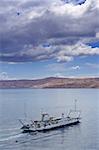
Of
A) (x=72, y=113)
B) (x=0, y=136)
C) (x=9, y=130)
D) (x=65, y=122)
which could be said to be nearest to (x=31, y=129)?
(x=9, y=130)

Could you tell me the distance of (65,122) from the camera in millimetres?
58094

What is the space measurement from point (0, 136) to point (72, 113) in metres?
35.2

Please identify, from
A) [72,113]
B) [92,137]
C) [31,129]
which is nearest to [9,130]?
[31,129]

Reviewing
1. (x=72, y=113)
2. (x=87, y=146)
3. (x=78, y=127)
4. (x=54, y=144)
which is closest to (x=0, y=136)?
(x=54, y=144)

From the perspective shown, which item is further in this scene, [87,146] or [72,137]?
[72,137]

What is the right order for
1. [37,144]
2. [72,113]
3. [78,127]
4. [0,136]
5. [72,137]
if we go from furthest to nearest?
[72,113]
[78,127]
[72,137]
[0,136]
[37,144]

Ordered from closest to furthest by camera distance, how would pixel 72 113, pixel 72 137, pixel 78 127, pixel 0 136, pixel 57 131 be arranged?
pixel 0 136 < pixel 72 137 < pixel 57 131 < pixel 78 127 < pixel 72 113

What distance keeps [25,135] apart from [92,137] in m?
7.72

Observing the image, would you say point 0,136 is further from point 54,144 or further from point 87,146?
point 87,146

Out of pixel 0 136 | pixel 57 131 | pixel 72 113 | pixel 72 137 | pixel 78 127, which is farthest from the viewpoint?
pixel 72 113

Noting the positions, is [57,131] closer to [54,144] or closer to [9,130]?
[9,130]

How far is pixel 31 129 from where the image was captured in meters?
49.2

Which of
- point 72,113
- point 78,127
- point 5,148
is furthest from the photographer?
point 72,113

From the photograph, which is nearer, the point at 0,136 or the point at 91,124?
the point at 0,136
